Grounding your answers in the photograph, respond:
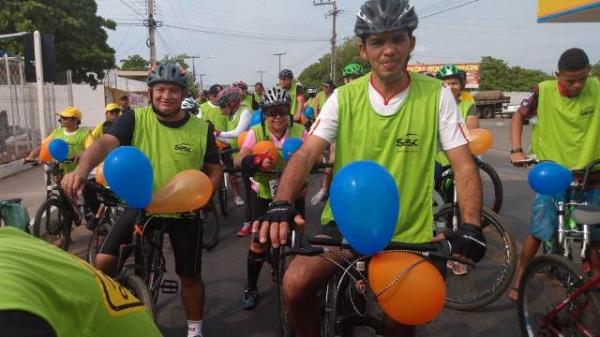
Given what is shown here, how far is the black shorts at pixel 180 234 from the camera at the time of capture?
371 centimetres

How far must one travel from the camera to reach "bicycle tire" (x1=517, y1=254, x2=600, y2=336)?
3168 millimetres

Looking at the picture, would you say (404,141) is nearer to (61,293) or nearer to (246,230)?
(246,230)

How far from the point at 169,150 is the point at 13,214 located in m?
1.36

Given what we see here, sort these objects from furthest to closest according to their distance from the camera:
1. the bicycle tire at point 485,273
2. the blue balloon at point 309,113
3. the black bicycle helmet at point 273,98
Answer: the blue balloon at point 309,113
the black bicycle helmet at point 273,98
the bicycle tire at point 485,273

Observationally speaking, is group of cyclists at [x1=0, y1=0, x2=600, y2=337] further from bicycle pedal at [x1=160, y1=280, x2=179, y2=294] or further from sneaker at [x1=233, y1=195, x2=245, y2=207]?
sneaker at [x1=233, y1=195, x2=245, y2=207]

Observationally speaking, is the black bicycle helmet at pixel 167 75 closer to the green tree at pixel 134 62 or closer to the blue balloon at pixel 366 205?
the blue balloon at pixel 366 205

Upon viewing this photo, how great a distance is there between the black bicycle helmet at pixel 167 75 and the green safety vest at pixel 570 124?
2.89 metres

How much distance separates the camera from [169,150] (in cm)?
381

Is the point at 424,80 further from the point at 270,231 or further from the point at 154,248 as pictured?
the point at 154,248

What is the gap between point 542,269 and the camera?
3.60 metres

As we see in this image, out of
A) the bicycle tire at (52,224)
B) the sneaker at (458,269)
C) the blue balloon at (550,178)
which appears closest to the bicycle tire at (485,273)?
the sneaker at (458,269)

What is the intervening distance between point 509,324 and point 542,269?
0.88 meters

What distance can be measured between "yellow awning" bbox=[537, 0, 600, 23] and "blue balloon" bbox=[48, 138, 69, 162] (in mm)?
14596

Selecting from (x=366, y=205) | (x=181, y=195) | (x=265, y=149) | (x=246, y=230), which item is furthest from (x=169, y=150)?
(x=366, y=205)
